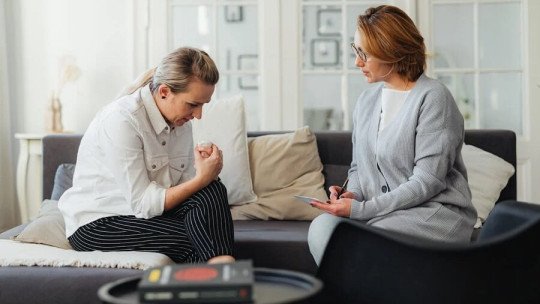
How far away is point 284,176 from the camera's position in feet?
11.1

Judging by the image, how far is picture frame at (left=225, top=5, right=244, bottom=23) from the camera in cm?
471

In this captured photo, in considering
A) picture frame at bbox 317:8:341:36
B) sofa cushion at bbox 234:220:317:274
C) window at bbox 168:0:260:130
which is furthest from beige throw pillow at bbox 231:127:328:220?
picture frame at bbox 317:8:341:36

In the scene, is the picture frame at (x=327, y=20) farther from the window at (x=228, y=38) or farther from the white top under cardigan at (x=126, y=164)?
the white top under cardigan at (x=126, y=164)

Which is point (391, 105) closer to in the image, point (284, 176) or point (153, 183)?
point (153, 183)

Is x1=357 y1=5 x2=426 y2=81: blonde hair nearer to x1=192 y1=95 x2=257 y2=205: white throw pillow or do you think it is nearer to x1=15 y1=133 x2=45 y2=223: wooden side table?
x1=192 y1=95 x2=257 y2=205: white throw pillow

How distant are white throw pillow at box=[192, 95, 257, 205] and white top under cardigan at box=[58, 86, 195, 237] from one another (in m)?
0.65

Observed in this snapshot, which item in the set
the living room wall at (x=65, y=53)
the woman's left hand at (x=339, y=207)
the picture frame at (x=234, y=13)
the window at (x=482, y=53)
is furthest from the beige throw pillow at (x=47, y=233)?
the window at (x=482, y=53)

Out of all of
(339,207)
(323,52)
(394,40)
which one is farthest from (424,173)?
(323,52)

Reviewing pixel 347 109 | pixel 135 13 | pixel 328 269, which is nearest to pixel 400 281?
pixel 328 269

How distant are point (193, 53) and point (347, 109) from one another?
230cm

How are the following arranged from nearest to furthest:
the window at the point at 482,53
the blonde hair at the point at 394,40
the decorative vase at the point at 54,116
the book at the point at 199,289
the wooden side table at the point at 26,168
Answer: the book at the point at 199,289 < the blonde hair at the point at 394,40 < the wooden side table at the point at 26,168 < the decorative vase at the point at 54,116 < the window at the point at 482,53

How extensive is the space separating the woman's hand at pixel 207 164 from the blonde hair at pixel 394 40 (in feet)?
1.86

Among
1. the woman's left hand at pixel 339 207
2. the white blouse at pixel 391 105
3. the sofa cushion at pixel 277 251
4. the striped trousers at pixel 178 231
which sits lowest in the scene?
the sofa cushion at pixel 277 251

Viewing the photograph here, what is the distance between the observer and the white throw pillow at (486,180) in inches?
125
